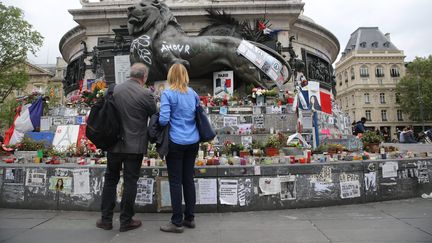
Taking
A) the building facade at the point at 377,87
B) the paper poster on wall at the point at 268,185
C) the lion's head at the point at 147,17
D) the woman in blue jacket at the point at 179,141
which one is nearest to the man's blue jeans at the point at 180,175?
the woman in blue jacket at the point at 179,141

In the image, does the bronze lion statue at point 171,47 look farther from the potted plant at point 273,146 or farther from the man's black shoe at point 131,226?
the man's black shoe at point 131,226

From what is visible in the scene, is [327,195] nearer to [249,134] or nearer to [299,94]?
[249,134]

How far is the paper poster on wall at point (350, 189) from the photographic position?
541cm

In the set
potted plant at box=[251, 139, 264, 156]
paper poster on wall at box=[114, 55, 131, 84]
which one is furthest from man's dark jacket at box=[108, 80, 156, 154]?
paper poster on wall at box=[114, 55, 131, 84]

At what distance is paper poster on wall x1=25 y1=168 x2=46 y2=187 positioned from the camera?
17.2 feet

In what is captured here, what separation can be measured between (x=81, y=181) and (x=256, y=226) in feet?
9.31

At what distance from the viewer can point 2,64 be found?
34.5 metres

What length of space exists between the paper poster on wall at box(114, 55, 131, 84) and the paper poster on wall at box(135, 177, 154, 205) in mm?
7295

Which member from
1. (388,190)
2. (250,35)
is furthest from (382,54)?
(388,190)

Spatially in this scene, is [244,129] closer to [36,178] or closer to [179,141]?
[179,141]

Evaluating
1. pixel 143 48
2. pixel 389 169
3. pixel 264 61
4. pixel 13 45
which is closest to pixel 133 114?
pixel 389 169

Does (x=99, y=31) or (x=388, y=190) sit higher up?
(x=99, y=31)

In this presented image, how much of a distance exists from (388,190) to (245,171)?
2.67 meters

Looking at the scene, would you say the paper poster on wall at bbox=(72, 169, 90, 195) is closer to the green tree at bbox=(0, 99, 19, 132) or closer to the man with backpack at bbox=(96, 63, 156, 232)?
the man with backpack at bbox=(96, 63, 156, 232)
